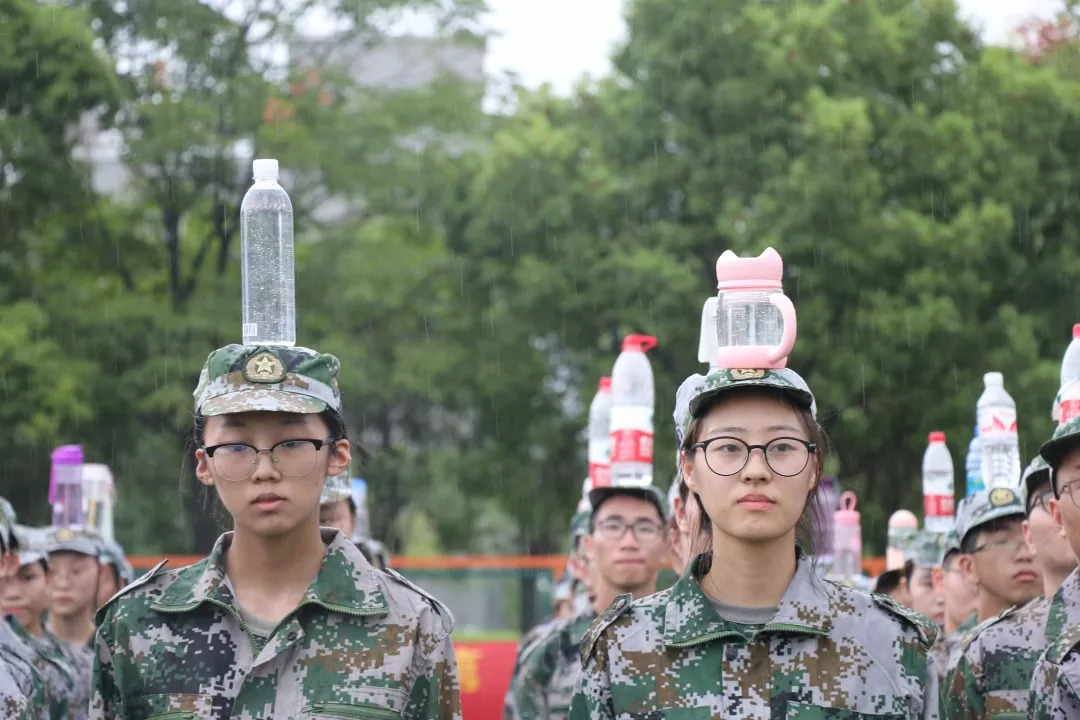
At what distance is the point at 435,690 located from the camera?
16.9 ft

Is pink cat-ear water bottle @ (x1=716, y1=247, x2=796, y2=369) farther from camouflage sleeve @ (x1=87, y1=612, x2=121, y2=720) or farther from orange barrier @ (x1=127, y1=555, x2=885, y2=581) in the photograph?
orange barrier @ (x1=127, y1=555, x2=885, y2=581)

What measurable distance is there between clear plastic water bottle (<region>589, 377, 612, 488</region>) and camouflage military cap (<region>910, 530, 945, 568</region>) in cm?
193

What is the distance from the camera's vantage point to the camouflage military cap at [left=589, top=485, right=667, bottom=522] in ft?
28.8

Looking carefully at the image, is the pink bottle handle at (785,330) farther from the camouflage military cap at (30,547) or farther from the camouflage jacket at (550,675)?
the camouflage military cap at (30,547)

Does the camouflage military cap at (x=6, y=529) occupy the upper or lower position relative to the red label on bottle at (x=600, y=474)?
lower

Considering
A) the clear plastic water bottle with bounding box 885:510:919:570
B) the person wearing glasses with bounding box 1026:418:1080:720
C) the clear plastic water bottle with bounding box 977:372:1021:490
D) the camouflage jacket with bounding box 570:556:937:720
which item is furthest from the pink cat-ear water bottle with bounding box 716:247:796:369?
the clear plastic water bottle with bounding box 885:510:919:570

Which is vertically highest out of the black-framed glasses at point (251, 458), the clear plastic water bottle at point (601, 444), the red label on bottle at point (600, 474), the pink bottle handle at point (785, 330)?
the clear plastic water bottle at point (601, 444)

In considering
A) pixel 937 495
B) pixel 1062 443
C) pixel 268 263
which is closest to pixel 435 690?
pixel 268 263

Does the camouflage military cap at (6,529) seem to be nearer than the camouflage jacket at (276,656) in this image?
No

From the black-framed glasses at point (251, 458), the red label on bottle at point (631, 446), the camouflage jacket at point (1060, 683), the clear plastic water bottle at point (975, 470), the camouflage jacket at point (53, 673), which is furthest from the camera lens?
the clear plastic water bottle at point (975, 470)

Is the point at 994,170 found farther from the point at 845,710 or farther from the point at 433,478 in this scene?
the point at 845,710

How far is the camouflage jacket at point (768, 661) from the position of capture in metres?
4.71

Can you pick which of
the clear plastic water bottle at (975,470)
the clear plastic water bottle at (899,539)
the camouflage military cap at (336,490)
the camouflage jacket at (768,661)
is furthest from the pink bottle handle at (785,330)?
the clear plastic water bottle at (899,539)

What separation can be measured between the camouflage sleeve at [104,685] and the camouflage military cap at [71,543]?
570 centimetres
